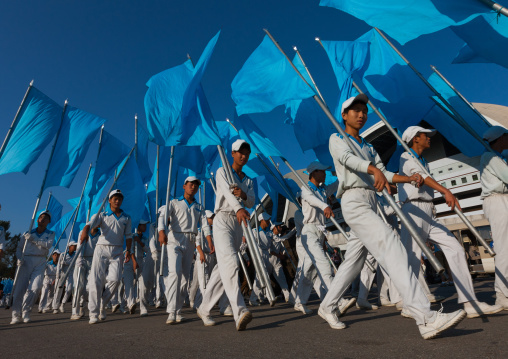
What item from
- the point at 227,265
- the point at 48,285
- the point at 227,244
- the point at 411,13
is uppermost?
the point at 411,13

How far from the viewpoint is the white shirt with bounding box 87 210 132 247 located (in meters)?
6.45

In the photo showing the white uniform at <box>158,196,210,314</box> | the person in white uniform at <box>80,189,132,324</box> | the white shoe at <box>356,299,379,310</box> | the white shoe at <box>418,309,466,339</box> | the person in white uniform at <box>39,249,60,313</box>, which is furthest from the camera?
the person in white uniform at <box>39,249,60,313</box>

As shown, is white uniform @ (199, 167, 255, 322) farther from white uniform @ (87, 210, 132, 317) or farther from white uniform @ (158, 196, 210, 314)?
white uniform @ (87, 210, 132, 317)

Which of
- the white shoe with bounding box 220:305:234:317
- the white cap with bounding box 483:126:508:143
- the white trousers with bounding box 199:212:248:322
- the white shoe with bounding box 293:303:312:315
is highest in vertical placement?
the white cap with bounding box 483:126:508:143

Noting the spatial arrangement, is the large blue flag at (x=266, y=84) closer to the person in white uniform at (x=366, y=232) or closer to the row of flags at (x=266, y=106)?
the row of flags at (x=266, y=106)

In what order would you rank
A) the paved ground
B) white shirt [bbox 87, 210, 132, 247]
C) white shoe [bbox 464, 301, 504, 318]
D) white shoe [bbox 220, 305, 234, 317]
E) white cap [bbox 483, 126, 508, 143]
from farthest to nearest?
white shirt [bbox 87, 210, 132, 247] < white shoe [bbox 220, 305, 234, 317] < white cap [bbox 483, 126, 508, 143] < white shoe [bbox 464, 301, 504, 318] < the paved ground

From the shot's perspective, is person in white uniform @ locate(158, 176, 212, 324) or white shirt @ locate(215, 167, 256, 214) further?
person in white uniform @ locate(158, 176, 212, 324)

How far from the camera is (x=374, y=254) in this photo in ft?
9.79

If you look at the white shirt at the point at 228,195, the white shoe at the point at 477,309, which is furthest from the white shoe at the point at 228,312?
the white shoe at the point at 477,309

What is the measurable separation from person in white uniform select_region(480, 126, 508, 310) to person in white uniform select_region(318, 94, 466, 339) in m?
1.65

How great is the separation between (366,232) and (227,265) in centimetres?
170

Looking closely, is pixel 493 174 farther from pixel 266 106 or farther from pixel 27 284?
pixel 27 284

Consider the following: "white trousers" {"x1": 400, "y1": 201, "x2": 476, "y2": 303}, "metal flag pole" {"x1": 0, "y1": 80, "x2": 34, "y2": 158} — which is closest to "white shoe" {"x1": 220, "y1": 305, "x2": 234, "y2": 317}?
"white trousers" {"x1": 400, "y1": 201, "x2": 476, "y2": 303}

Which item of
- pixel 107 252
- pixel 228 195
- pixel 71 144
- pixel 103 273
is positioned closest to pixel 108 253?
pixel 107 252
